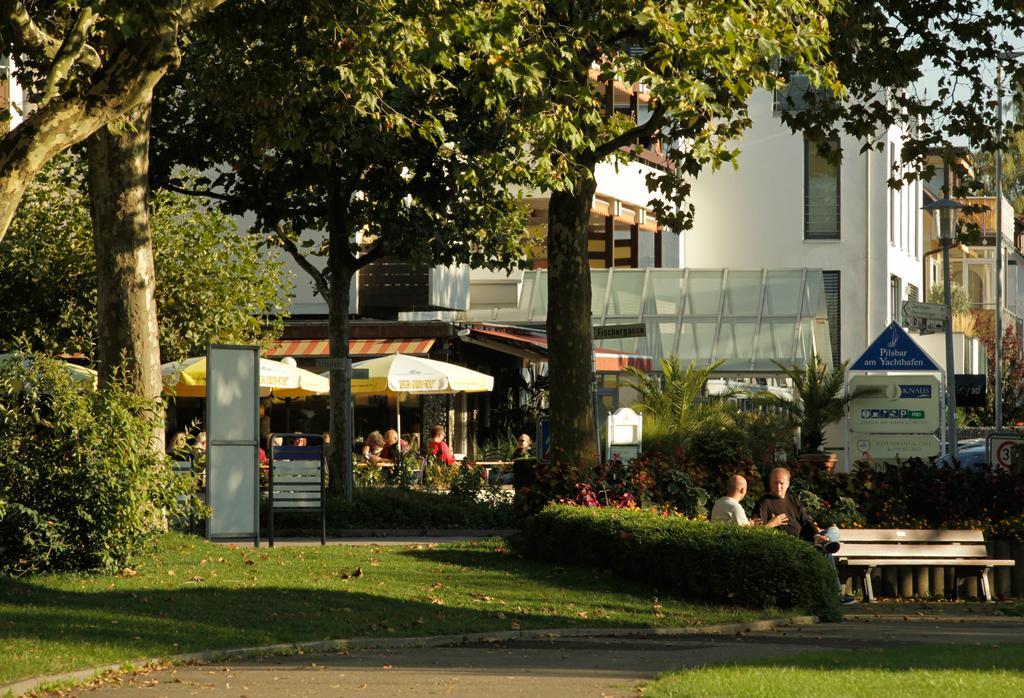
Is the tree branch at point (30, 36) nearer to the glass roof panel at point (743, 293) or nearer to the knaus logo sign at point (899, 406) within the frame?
the knaus logo sign at point (899, 406)

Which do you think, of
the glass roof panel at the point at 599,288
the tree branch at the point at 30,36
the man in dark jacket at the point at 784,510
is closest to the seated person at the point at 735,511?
the man in dark jacket at the point at 784,510

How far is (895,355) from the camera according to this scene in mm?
21172

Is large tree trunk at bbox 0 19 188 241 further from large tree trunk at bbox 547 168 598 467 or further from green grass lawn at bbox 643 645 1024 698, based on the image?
large tree trunk at bbox 547 168 598 467

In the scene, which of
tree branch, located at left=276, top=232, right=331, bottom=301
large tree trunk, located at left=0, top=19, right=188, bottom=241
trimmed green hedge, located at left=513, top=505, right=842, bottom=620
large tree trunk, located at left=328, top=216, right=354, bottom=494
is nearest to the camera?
large tree trunk, located at left=0, top=19, right=188, bottom=241

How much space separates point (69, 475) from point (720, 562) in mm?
5774

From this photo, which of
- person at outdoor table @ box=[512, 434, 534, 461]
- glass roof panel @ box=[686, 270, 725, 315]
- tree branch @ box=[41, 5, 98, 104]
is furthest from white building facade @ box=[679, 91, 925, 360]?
tree branch @ box=[41, 5, 98, 104]

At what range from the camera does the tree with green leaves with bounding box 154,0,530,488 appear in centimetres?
1866

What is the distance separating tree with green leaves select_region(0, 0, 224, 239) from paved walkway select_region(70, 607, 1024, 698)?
3.05 meters

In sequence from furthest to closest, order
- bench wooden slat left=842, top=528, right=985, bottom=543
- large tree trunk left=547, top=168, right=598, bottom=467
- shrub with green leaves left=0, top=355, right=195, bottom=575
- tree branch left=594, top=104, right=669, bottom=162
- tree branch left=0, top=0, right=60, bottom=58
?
tree branch left=594, top=104, right=669, bottom=162, large tree trunk left=547, top=168, right=598, bottom=467, bench wooden slat left=842, top=528, right=985, bottom=543, shrub with green leaves left=0, top=355, right=195, bottom=575, tree branch left=0, top=0, right=60, bottom=58

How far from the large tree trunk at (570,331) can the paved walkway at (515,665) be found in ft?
17.2

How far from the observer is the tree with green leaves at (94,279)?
3141 centimetres

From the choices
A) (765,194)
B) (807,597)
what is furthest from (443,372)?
(765,194)

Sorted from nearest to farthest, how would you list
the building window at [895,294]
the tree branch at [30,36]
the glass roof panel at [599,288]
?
1. the tree branch at [30,36]
2. the glass roof panel at [599,288]
3. the building window at [895,294]

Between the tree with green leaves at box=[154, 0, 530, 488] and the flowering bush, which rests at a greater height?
the tree with green leaves at box=[154, 0, 530, 488]
